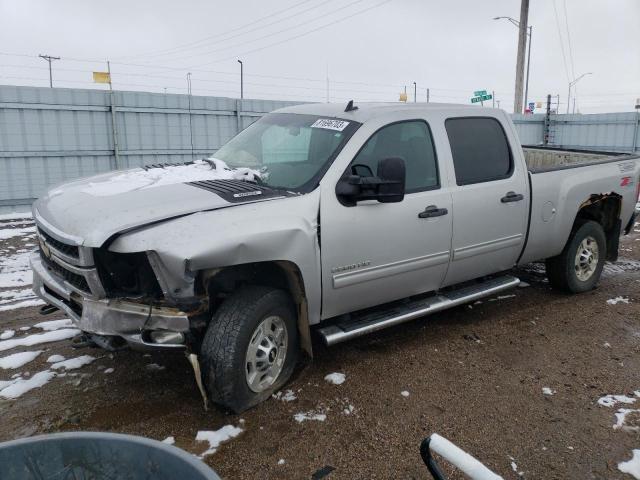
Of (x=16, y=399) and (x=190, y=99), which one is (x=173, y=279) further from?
(x=190, y=99)

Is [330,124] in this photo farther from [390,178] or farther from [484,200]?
[484,200]

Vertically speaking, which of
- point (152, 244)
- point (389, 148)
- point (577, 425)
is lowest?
point (577, 425)

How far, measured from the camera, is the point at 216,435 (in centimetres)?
326

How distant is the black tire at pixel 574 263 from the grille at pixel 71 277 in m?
4.67

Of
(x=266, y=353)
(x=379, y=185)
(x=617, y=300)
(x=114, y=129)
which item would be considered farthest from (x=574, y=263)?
(x=114, y=129)

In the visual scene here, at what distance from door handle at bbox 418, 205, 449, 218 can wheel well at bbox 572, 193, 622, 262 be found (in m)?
2.39

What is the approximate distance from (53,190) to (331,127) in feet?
6.86

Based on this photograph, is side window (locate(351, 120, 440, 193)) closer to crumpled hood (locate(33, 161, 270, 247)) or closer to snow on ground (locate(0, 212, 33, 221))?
crumpled hood (locate(33, 161, 270, 247))

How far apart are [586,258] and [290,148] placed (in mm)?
3659

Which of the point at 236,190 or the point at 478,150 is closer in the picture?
the point at 236,190

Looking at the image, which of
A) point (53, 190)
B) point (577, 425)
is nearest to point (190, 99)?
point (53, 190)

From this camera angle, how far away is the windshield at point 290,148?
12.9 ft

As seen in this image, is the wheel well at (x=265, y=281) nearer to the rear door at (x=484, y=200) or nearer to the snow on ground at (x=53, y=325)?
the rear door at (x=484, y=200)

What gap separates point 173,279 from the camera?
302 cm
